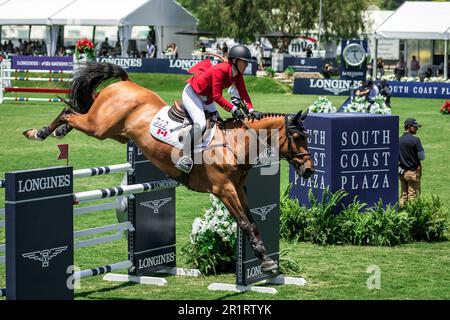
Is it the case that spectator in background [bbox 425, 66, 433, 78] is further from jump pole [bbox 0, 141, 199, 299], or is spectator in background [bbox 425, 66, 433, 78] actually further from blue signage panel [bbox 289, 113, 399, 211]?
jump pole [bbox 0, 141, 199, 299]

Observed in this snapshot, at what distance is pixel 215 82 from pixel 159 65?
112 ft

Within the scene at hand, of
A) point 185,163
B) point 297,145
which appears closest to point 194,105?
point 185,163

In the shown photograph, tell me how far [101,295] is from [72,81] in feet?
9.19

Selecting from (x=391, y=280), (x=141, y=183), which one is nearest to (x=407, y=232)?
(x=391, y=280)

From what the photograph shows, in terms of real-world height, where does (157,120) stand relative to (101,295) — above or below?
above

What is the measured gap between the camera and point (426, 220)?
40.8 ft

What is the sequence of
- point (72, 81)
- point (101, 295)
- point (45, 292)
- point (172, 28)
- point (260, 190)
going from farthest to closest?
point (172, 28)
point (72, 81)
point (260, 190)
point (101, 295)
point (45, 292)

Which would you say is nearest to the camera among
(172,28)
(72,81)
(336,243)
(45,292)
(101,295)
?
(45,292)

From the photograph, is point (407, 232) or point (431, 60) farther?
point (431, 60)

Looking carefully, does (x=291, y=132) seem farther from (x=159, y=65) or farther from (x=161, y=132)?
(x=159, y=65)

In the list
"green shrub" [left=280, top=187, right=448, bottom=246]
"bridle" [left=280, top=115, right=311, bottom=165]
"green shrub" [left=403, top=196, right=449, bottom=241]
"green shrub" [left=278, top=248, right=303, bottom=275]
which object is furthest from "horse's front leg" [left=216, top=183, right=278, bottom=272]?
"green shrub" [left=403, top=196, right=449, bottom=241]

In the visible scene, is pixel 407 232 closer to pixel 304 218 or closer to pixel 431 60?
pixel 304 218

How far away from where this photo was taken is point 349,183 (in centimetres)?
1215

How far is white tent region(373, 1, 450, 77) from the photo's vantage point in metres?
46.5
